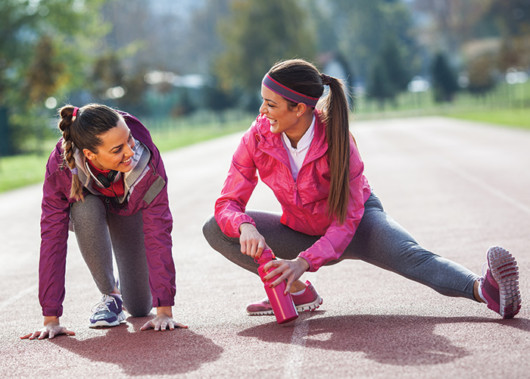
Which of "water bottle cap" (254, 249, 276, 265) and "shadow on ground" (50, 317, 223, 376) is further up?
"water bottle cap" (254, 249, 276, 265)

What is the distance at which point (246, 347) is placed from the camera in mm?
4605

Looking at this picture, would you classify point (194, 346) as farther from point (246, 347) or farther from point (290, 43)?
point (290, 43)

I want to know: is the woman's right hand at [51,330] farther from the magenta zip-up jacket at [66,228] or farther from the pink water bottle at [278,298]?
the pink water bottle at [278,298]

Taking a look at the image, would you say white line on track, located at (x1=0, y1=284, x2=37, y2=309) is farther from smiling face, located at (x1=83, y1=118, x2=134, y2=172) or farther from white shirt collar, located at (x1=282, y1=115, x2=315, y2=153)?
white shirt collar, located at (x1=282, y1=115, x2=315, y2=153)

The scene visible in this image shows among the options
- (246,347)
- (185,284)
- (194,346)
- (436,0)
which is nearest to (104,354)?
(194,346)

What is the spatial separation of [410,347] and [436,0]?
367ft

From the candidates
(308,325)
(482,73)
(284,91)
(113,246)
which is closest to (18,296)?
(113,246)

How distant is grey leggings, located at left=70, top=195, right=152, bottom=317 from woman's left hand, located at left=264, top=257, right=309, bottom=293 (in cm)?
104

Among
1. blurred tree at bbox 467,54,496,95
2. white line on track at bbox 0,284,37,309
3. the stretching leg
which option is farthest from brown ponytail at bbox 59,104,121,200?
blurred tree at bbox 467,54,496,95

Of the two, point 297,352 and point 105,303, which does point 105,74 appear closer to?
point 105,303

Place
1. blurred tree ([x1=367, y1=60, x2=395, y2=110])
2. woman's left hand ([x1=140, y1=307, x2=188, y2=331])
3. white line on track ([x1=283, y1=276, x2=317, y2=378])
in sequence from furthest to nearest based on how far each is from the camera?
blurred tree ([x1=367, y1=60, x2=395, y2=110]), woman's left hand ([x1=140, y1=307, x2=188, y2=331]), white line on track ([x1=283, y1=276, x2=317, y2=378])

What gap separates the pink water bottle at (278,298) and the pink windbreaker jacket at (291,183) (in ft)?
0.91

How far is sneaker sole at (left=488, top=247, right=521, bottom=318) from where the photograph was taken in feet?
14.9

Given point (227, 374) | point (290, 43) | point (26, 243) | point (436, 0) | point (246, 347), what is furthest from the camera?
point (436, 0)
